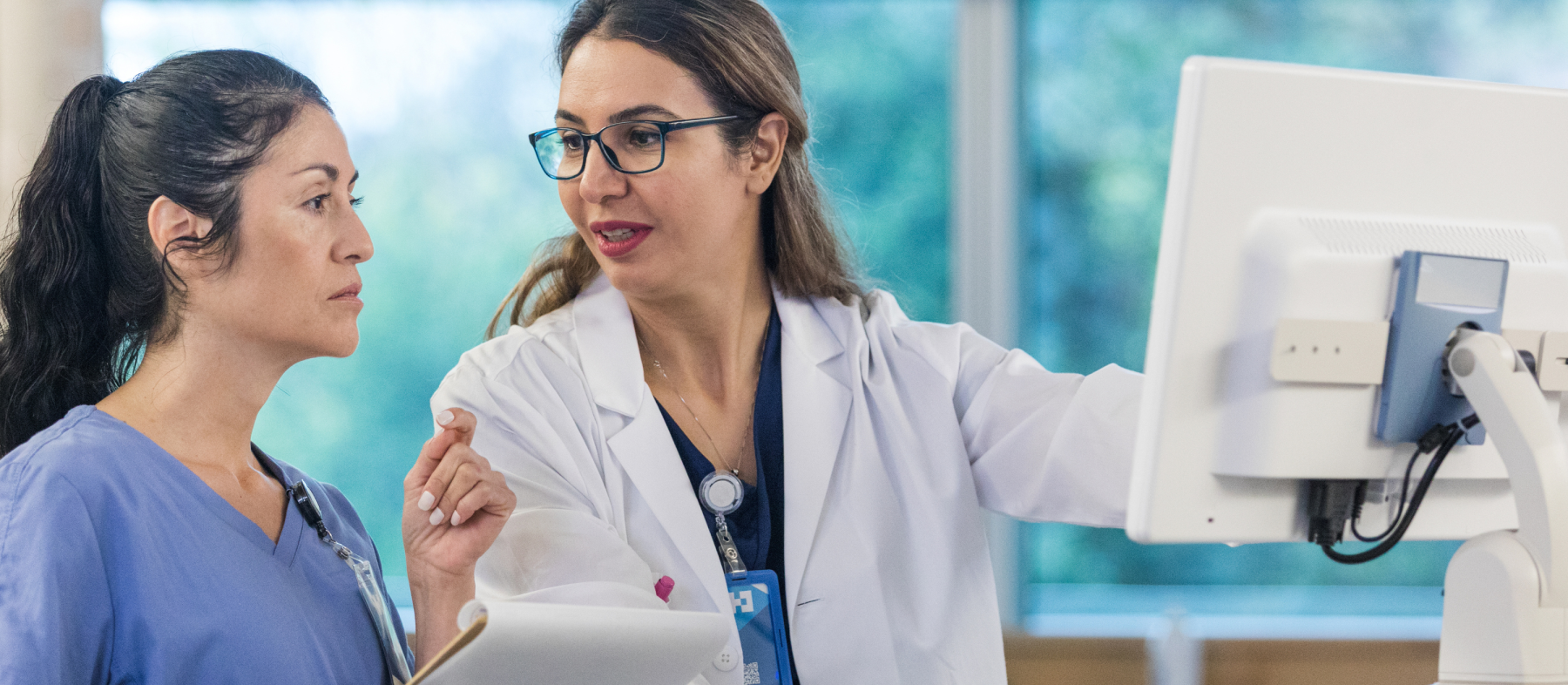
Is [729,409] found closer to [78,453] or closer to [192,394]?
[192,394]

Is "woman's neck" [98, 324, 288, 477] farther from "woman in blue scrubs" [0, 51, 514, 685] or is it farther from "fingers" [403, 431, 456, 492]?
"fingers" [403, 431, 456, 492]

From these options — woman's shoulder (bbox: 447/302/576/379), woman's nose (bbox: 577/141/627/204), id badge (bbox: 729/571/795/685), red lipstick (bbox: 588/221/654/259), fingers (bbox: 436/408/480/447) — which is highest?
woman's nose (bbox: 577/141/627/204)

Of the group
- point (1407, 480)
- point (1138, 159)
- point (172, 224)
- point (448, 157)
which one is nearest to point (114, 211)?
point (172, 224)

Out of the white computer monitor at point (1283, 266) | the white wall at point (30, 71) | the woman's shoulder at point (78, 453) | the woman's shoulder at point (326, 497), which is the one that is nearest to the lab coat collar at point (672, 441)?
the woman's shoulder at point (326, 497)

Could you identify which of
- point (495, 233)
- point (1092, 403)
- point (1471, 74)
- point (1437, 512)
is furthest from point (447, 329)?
point (1471, 74)

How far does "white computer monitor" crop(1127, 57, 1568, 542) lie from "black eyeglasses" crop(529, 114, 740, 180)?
2.73ft

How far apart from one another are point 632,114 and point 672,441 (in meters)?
0.47

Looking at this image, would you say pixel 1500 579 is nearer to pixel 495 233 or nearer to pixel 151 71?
pixel 151 71

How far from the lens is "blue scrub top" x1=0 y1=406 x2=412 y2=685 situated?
976mm

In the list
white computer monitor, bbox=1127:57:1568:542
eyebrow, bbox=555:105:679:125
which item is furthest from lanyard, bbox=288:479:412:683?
white computer monitor, bbox=1127:57:1568:542

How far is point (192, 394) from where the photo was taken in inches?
46.4

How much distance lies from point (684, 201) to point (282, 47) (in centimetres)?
167

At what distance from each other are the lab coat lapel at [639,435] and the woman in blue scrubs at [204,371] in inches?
9.6

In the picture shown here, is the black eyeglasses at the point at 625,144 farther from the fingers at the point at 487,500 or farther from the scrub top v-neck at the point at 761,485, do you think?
the fingers at the point at 487,500
